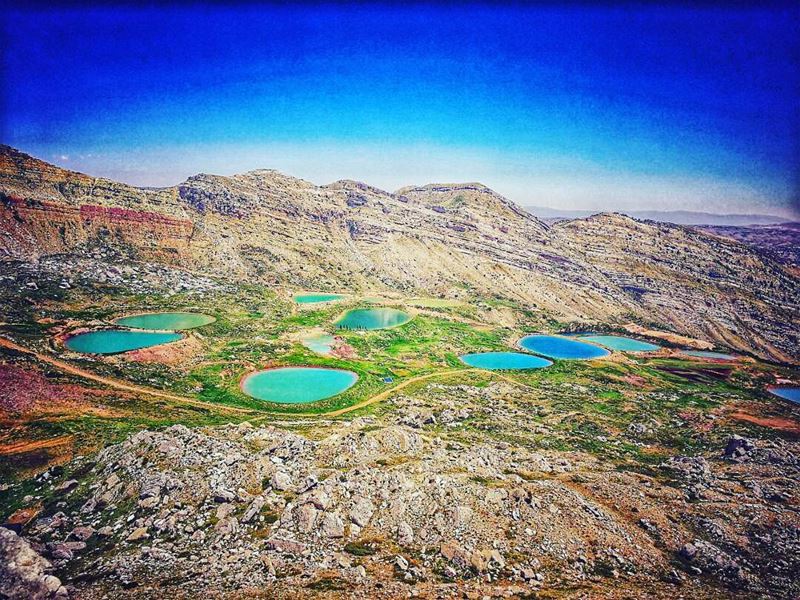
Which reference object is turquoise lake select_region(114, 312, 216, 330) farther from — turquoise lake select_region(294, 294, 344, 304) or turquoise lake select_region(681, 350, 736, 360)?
turquoise lake select_region(681, 350, 736, 360)

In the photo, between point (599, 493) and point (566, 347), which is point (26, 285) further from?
point (566, 347)

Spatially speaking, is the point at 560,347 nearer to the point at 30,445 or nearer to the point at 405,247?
the point at 405,247

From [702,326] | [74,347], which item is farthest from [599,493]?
[702,326]

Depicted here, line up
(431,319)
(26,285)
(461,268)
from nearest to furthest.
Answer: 1. (26,285)
2. (431,319)
3. (461,268)

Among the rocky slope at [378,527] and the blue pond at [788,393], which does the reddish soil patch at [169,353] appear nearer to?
the rocky slope at [378,527]

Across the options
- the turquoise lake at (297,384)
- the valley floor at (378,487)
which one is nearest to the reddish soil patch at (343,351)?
the turquoise lake at (297,384)

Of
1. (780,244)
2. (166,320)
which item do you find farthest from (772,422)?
(780,244)
